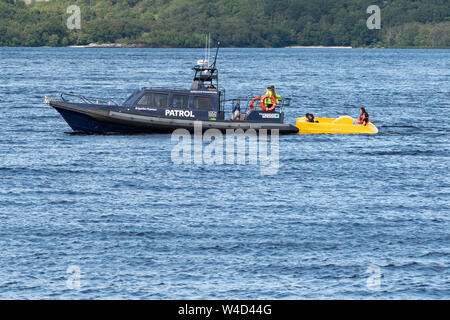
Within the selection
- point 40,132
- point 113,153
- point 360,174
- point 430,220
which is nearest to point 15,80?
point 40,132

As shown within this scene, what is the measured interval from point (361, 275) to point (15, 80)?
7876 cm

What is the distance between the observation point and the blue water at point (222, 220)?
17828 millimetres

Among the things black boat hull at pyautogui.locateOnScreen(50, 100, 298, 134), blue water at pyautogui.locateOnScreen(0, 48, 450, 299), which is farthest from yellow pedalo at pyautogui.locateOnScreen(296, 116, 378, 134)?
black boat hull at pyautogui.locateOnScreen(50, 100, 298, 134)

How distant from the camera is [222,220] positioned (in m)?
23.3

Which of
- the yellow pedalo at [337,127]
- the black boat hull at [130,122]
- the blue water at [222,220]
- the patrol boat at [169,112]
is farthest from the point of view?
the yellow pedalo at [337,127]

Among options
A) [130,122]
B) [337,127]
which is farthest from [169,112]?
[337,127]

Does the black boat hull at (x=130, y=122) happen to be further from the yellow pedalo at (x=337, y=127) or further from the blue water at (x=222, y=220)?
the yellow pedalo at (x=337, y=127)

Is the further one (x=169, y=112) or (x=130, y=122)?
(x=130, y=122)

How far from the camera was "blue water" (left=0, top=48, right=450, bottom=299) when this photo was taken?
17.8m

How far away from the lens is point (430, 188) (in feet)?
94.0

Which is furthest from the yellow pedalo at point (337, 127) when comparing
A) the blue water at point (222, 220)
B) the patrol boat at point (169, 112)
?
the patrol boat at point (169, 112)

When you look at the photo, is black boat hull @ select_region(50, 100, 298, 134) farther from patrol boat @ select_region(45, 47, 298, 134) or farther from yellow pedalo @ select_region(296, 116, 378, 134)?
yellow pedalo @ select_region(296, 116, 378, 134)

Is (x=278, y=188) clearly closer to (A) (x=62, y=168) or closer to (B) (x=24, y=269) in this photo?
(A) (x=62, y=168)

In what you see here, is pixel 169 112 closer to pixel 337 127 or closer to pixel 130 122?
pixel 130 122
